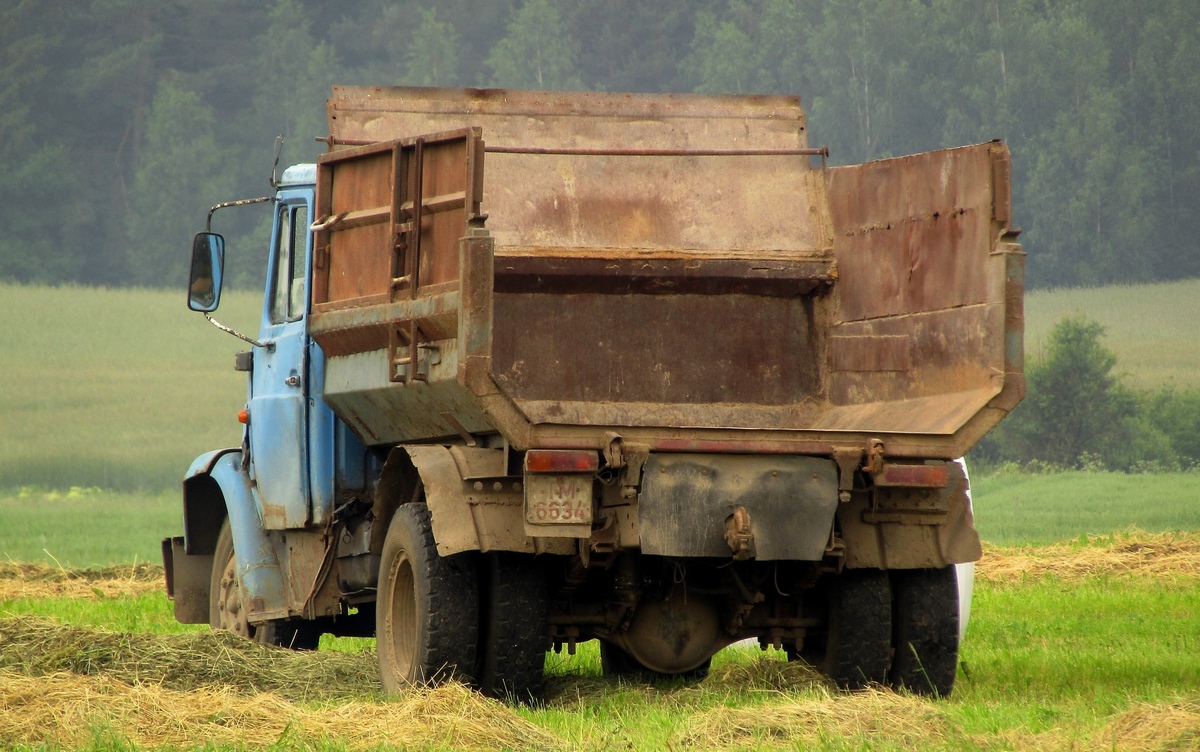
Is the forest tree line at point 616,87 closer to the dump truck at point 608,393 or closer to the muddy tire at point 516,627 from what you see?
the dump truck at point 608,393

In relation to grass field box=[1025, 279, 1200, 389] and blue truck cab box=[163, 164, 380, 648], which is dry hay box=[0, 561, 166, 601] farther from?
grass field box=[1025, 279, 1200, 389]

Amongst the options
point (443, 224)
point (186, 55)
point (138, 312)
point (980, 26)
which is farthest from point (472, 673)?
point (186, 55)

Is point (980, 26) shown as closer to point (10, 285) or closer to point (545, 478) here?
point (10, 285)

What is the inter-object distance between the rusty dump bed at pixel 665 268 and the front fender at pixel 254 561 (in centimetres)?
120

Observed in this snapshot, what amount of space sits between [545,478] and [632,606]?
1006 mm

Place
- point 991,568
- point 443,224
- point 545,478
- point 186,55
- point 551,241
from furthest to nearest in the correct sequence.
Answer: point 186,55 → point 991,568 → point 551,241 → point 443,224 → point 545,478

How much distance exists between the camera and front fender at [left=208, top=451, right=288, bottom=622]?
9461mm

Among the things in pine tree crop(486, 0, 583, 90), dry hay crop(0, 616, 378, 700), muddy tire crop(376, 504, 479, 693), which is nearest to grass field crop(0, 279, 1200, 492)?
pine tree crop(486, 0, 583, 90)

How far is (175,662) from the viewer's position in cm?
805

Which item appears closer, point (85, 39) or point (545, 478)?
point (545, 478)

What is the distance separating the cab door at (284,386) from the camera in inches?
358

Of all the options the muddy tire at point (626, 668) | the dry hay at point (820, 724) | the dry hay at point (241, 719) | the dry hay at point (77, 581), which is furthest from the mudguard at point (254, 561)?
the dry hay at point (77, 581)

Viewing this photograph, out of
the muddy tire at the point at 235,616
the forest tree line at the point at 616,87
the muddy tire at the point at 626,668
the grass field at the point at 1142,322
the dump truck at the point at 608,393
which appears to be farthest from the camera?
the forest tree line at the point at 616,87

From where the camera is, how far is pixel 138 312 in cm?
4944
